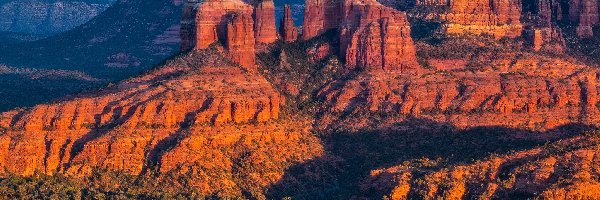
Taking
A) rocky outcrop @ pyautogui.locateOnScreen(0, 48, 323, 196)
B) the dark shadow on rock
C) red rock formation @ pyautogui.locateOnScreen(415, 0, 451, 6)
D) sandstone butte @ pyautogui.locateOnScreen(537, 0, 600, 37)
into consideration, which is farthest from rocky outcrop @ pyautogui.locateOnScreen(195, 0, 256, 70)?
sandstone butte @ pyautogui.locateOnScreen(537, 0, 600, 37)

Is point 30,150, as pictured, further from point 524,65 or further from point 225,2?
point 524,65

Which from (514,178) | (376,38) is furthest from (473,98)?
(514,178)

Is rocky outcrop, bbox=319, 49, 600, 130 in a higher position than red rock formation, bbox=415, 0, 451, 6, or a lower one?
lower

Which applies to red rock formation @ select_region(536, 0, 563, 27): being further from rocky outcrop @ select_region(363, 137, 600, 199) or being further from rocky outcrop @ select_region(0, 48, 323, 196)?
rocky outcrop @ select_region(363, 137, 600, 199)

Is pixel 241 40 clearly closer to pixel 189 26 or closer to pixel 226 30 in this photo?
pixel 226 30

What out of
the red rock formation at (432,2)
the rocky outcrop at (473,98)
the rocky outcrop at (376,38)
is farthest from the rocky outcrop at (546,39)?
the rocky outcrop at (376,38)

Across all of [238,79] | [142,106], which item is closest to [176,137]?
[142,106]
